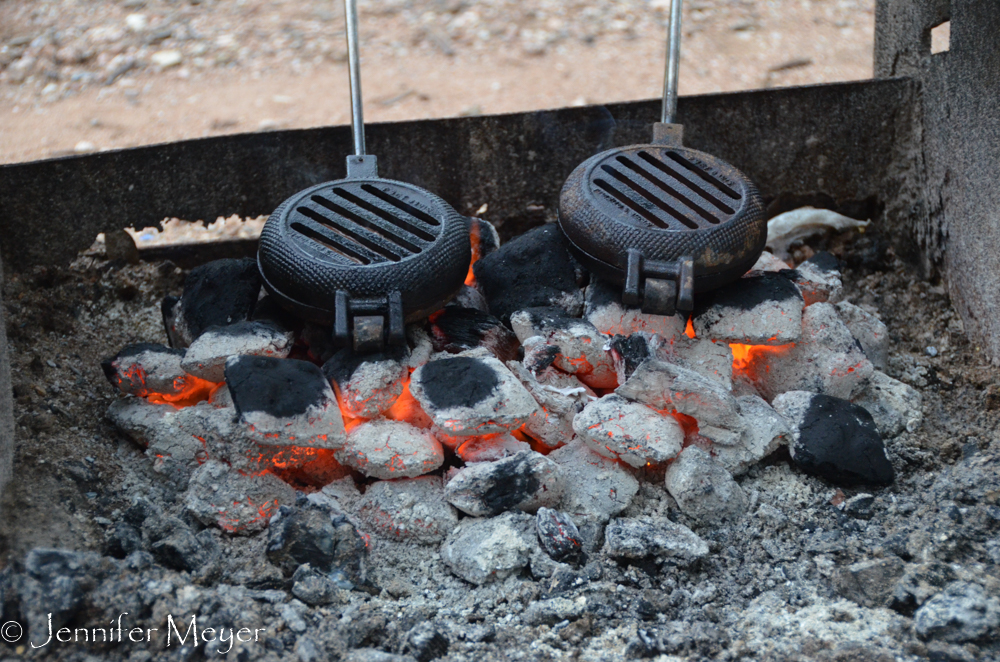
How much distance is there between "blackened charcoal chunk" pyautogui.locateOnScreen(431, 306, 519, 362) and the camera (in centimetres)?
203

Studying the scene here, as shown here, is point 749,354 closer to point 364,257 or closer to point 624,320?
point 624,320

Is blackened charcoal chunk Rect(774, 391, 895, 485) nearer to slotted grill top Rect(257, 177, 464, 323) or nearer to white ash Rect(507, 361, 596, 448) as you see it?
white ash Rect(507, 361, 596, 448)

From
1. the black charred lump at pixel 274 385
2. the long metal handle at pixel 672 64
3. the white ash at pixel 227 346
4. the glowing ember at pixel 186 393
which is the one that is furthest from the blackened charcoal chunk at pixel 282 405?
the long metal handle at pixel 672 64

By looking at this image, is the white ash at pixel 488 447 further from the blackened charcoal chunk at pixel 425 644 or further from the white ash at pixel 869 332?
the white ash at pixel 869 332

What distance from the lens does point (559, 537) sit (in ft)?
5.24

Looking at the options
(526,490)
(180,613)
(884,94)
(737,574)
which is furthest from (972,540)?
(884,94)

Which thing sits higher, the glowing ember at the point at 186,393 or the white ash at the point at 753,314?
the white ash at the point at 753,314

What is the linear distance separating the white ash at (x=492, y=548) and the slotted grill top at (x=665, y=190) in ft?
2.51

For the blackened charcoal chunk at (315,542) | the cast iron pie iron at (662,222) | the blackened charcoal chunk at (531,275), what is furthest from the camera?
the blackened charcoal chunk at (531,275)

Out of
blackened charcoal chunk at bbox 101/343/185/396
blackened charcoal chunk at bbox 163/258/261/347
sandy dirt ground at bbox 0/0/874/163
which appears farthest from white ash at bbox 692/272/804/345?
sandy dirt ground at bbox 0/0/874/163

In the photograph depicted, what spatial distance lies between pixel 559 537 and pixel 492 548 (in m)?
0.13

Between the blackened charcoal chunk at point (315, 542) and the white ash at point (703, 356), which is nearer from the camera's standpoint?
the blackened charcoal chunk at point (315, 542)

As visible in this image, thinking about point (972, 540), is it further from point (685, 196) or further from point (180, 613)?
point (180, 613)

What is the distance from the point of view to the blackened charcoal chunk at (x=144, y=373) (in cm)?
195
